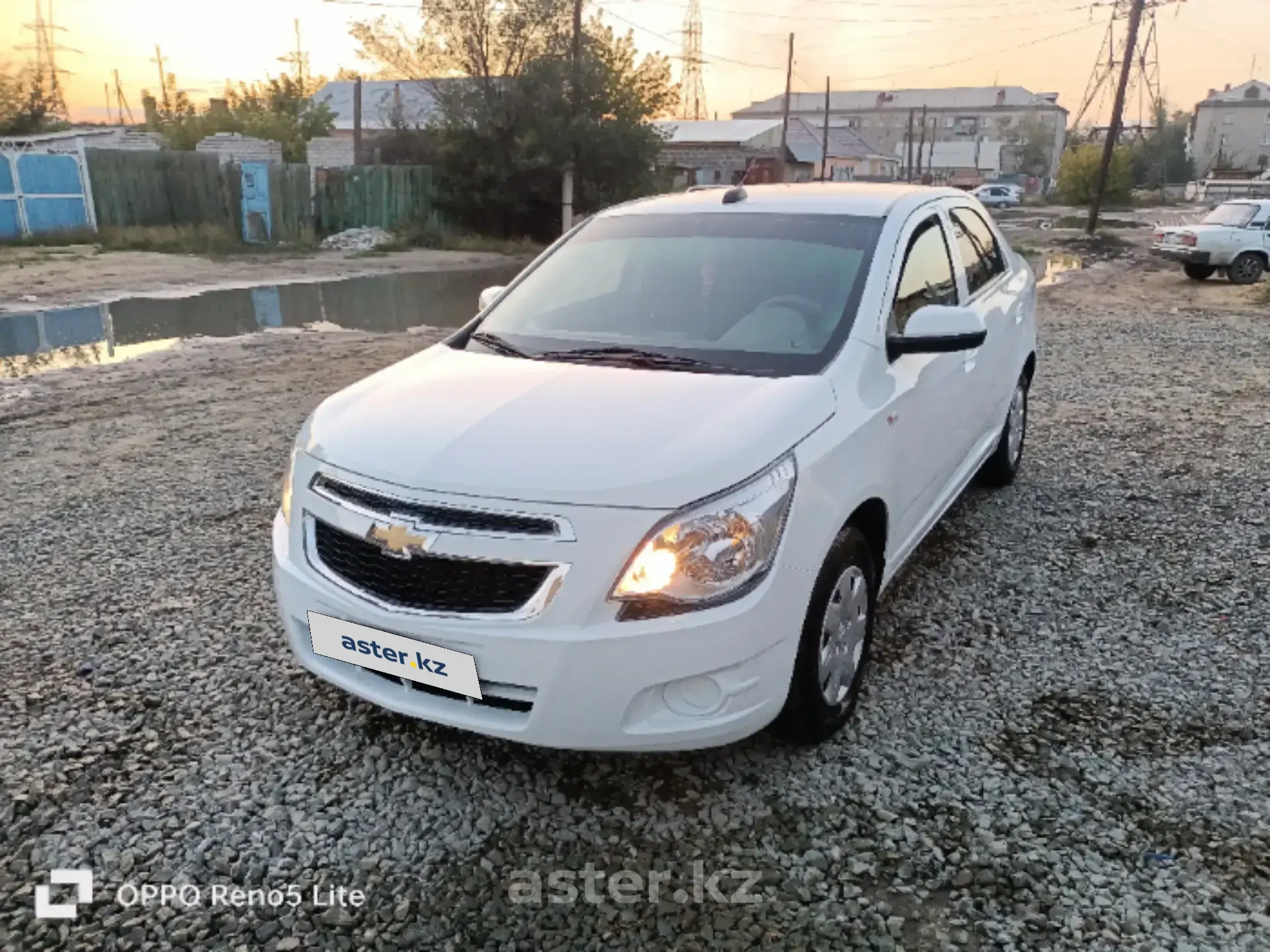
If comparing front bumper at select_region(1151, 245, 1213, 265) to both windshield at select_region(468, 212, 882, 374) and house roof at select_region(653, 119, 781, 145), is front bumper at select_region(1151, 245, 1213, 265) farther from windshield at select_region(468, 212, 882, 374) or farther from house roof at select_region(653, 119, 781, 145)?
house roof at select_region(653, 119, 781, 145)

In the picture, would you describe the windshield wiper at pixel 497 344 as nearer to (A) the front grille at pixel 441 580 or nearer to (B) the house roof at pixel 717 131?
(A) the front grille at pixel 441 580

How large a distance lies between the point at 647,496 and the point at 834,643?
0.95m

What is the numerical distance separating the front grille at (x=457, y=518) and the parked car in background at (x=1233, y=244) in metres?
18.7

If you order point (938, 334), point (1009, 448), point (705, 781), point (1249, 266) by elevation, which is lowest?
point (705, 781)

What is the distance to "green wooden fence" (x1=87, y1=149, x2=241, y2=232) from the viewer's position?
22922 millimetres

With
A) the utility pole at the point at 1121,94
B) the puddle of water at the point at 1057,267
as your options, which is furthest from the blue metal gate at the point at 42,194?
the utility pole at the point at 1121,94

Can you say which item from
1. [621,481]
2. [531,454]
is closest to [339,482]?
[531,454]

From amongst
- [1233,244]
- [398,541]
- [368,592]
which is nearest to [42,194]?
[368,592]

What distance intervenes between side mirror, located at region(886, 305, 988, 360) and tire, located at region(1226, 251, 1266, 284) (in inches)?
683

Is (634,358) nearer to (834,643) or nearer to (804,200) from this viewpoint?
(834,643)

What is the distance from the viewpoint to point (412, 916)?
2434 millimetres

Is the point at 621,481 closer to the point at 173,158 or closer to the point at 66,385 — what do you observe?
the point at 66,385

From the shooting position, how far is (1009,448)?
557 cm

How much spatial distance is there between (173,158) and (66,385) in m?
18.1
